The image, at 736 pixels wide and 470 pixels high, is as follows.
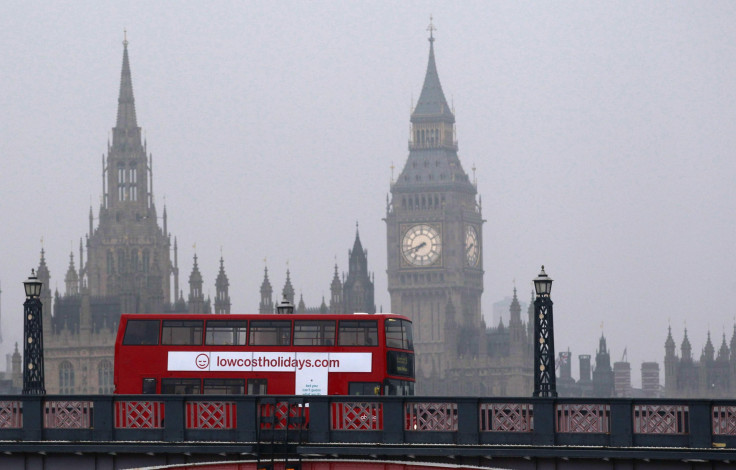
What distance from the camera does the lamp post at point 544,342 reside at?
5216 cm

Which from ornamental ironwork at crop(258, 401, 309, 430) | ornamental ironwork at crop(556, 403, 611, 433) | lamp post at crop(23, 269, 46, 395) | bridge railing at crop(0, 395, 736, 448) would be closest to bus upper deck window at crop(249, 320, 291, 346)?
lamp post at crop(23, 269, 46, 395)

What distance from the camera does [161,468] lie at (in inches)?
1682

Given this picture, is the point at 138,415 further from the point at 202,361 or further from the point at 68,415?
the point at 202,361

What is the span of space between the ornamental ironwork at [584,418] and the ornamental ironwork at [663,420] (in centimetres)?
66

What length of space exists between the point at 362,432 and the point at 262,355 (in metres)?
14.8

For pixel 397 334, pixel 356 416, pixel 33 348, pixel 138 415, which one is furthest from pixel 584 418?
pixel 33 348

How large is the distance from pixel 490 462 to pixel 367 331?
51.2 ft

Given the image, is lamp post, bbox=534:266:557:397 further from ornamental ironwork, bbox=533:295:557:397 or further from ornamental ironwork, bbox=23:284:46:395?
ornamental ironwork, bbox=23:284:46:395

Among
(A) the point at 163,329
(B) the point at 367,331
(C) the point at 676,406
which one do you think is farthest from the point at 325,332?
(C) the point at 676,406

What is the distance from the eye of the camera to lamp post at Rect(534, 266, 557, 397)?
171 feet

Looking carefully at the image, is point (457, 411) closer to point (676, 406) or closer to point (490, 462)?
point (490, 462)

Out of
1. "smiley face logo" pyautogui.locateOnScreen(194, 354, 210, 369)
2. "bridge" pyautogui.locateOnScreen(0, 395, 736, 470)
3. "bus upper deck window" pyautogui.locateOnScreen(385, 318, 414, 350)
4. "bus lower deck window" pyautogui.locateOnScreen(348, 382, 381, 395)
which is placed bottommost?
"bridge" pyautogui.locateOnScreen(0, 395, 736, 470)

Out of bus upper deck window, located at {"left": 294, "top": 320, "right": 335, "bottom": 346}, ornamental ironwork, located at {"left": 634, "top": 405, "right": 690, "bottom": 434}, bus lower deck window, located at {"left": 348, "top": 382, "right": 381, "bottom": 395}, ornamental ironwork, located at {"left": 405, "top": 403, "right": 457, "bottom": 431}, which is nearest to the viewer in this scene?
ornamental ironwork, located at {"left": 634, "top": 405, "right": 690, "bottom": 434}

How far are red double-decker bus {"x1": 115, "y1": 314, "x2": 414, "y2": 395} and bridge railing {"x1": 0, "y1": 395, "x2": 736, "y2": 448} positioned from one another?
1239 centimetres
